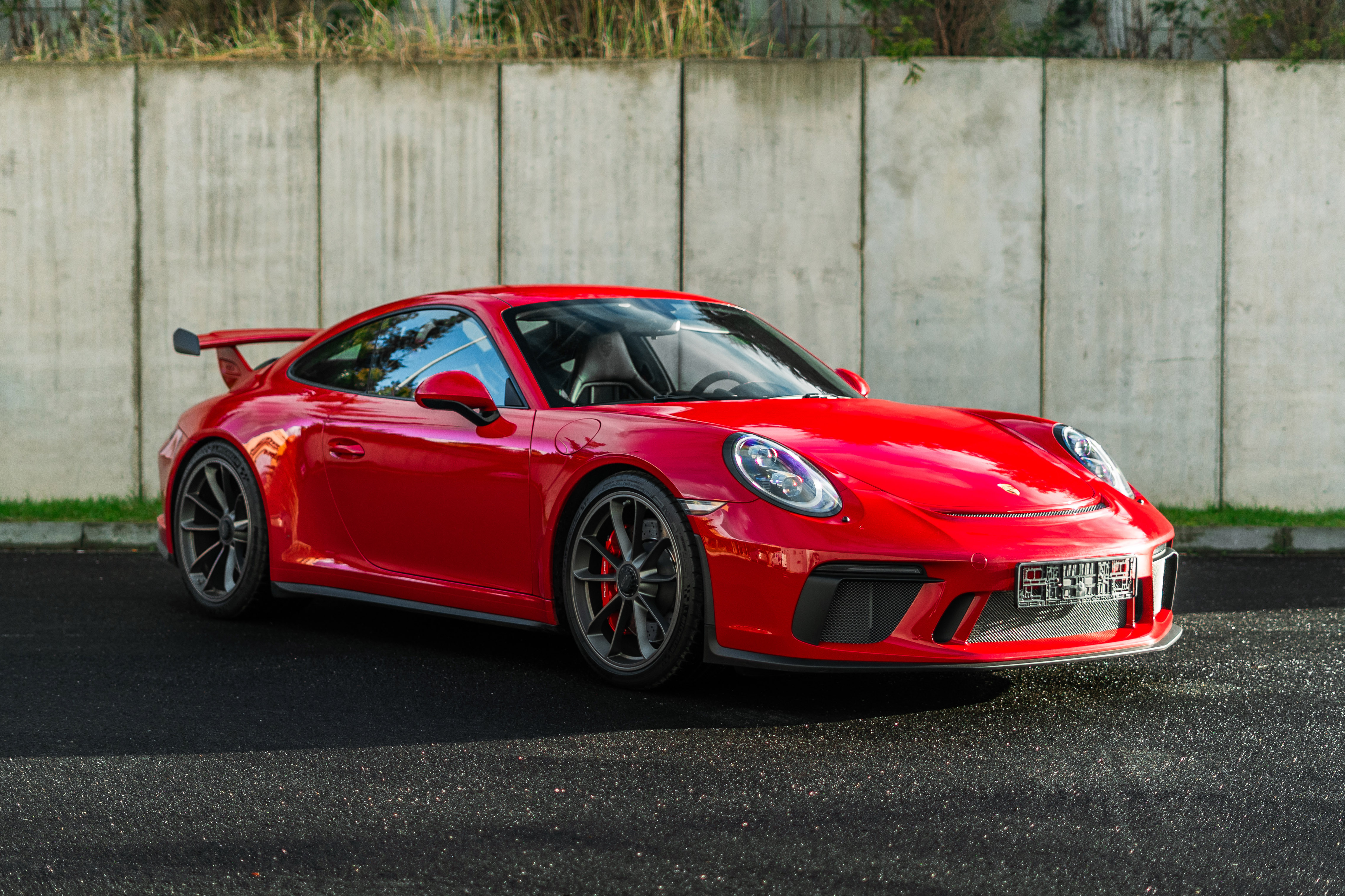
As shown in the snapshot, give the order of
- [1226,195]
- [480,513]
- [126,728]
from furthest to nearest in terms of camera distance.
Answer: [1226,195]
[480,513]
[126,728]

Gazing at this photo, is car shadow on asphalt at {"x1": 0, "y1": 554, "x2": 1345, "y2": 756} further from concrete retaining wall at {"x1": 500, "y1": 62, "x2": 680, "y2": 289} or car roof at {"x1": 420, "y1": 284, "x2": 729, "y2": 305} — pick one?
concrete retaining wall at {"x1": 500, "y1": 62, "x2": 680, "y2": 289}

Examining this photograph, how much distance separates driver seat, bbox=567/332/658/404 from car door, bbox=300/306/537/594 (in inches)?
8.9

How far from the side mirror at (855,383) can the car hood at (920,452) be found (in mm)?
596

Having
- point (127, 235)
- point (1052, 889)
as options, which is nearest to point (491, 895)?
point (1052, 889)

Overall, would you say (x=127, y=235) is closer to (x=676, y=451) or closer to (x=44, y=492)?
(x=44, y=492)

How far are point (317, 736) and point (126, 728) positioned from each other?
585 mm

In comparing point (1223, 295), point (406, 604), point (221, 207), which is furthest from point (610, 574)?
point (1223, 295)

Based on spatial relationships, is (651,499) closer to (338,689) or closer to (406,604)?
(338,689)

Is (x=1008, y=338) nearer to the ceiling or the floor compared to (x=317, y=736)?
nearer to the ceiling

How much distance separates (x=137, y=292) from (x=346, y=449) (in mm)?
5850

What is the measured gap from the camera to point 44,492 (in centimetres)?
1041

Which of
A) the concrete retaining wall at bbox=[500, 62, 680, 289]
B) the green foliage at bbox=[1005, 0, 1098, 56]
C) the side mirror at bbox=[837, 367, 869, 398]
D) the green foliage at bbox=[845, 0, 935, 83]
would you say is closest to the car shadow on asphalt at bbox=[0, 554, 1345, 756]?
the side mirror at bbox=[837, 367, 869, 398]

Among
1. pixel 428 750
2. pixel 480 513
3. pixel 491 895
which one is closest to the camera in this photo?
pixel 491 895

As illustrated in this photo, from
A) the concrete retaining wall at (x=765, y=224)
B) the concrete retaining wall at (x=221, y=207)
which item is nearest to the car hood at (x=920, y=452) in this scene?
A: the concrete retaining wall at (x=765, y=224)
